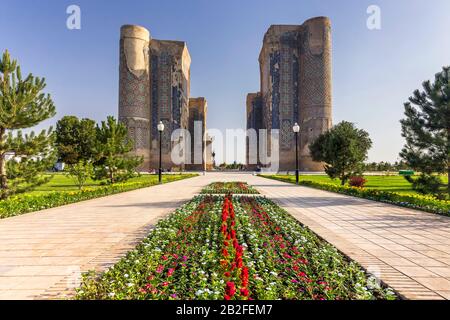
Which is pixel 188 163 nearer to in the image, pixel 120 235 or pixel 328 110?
pixel 328 110

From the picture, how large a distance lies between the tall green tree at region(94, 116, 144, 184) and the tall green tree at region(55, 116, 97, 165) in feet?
72.4

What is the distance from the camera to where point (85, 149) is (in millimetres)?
39844

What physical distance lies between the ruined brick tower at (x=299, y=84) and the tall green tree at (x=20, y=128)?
169 ft

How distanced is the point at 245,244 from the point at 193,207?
431 centimetres

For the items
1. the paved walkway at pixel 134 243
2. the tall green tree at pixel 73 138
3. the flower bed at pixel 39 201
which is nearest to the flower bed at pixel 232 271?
the paved walkway at pixel 134 243

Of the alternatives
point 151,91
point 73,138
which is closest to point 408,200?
point 73,138

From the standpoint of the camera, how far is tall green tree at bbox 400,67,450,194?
419 inches

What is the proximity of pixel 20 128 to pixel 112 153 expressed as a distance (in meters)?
8.48

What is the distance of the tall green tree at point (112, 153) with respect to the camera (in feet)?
61.3

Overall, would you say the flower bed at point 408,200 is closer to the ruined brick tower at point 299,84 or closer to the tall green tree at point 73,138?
the tall green tree at point 73,138

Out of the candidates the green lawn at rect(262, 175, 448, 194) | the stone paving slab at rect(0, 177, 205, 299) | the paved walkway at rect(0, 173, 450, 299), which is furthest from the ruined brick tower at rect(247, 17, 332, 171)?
the stone paving slab at rect(0, 177, 205, 299)

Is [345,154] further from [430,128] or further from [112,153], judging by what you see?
[112,153]

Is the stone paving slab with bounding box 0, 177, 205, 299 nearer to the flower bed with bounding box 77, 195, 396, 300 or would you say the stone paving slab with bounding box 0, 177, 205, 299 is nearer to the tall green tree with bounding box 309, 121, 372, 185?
the flower bed with bounding box 77, 195, 396, 300

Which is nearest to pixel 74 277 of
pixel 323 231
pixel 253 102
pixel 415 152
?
pixel 323 231
